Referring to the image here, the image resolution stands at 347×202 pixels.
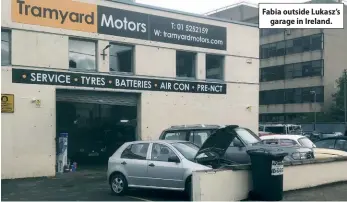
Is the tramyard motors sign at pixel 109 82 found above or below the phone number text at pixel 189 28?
below

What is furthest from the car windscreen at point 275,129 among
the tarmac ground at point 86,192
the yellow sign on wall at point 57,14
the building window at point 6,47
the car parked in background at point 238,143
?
→ the building window at point 6,47

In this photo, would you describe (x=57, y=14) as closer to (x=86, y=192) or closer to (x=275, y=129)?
(x=86, y=192)

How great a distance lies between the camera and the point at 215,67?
21.2m

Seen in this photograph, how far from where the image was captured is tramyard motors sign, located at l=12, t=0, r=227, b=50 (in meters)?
15.8

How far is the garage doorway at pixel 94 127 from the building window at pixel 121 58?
1.21m

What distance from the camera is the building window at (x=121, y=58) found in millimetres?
17906

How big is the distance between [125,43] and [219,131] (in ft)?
27.8

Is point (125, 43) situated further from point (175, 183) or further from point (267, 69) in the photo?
point (267, 69)

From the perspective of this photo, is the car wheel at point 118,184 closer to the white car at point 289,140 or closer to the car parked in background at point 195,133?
the car parked in background at point 195,133

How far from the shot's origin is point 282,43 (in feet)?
197

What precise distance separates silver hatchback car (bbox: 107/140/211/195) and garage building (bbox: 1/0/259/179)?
532cm

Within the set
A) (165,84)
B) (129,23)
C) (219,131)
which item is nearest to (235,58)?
(165,84)

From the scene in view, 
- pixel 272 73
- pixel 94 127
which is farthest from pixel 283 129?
pixel 272 73

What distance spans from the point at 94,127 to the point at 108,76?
347 cm
